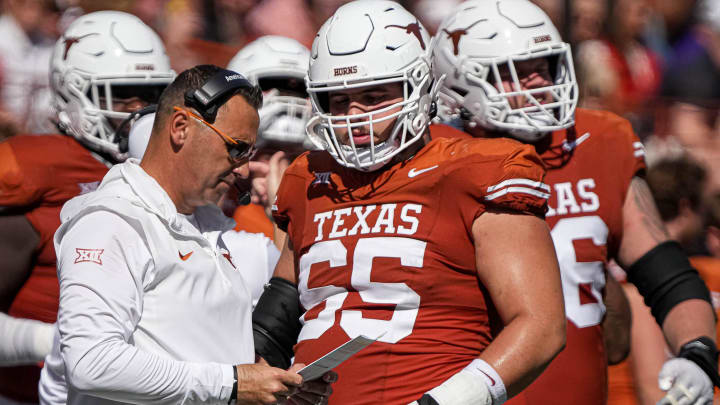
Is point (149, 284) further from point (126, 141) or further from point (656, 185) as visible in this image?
point (656, 185)

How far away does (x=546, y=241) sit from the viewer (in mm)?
2750

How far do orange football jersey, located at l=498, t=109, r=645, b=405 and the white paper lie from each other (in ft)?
3.60

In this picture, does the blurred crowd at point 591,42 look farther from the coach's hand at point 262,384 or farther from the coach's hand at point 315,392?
the coach's hand at point 262,384

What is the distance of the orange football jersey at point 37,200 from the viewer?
3.67 metres

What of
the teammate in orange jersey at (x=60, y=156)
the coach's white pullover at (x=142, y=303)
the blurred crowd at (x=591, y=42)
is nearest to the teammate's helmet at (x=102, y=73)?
the teammate in orange jersey at (x=60, y=156)

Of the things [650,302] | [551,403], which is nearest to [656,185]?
[650,302]

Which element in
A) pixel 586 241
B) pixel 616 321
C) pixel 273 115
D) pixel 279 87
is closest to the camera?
pixel 586 241

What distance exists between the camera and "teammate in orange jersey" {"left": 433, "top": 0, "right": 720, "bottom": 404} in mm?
3451

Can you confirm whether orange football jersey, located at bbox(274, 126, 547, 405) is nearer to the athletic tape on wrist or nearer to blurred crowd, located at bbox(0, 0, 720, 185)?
the athletic tape on wrist

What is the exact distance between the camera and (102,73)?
4145 millimetres

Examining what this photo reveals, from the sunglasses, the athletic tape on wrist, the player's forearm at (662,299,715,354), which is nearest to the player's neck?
the sunglasses

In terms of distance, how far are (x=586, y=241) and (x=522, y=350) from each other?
39.0 inches

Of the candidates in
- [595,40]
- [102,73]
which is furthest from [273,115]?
[595,40]

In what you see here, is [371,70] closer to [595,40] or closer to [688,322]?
[688,322]
